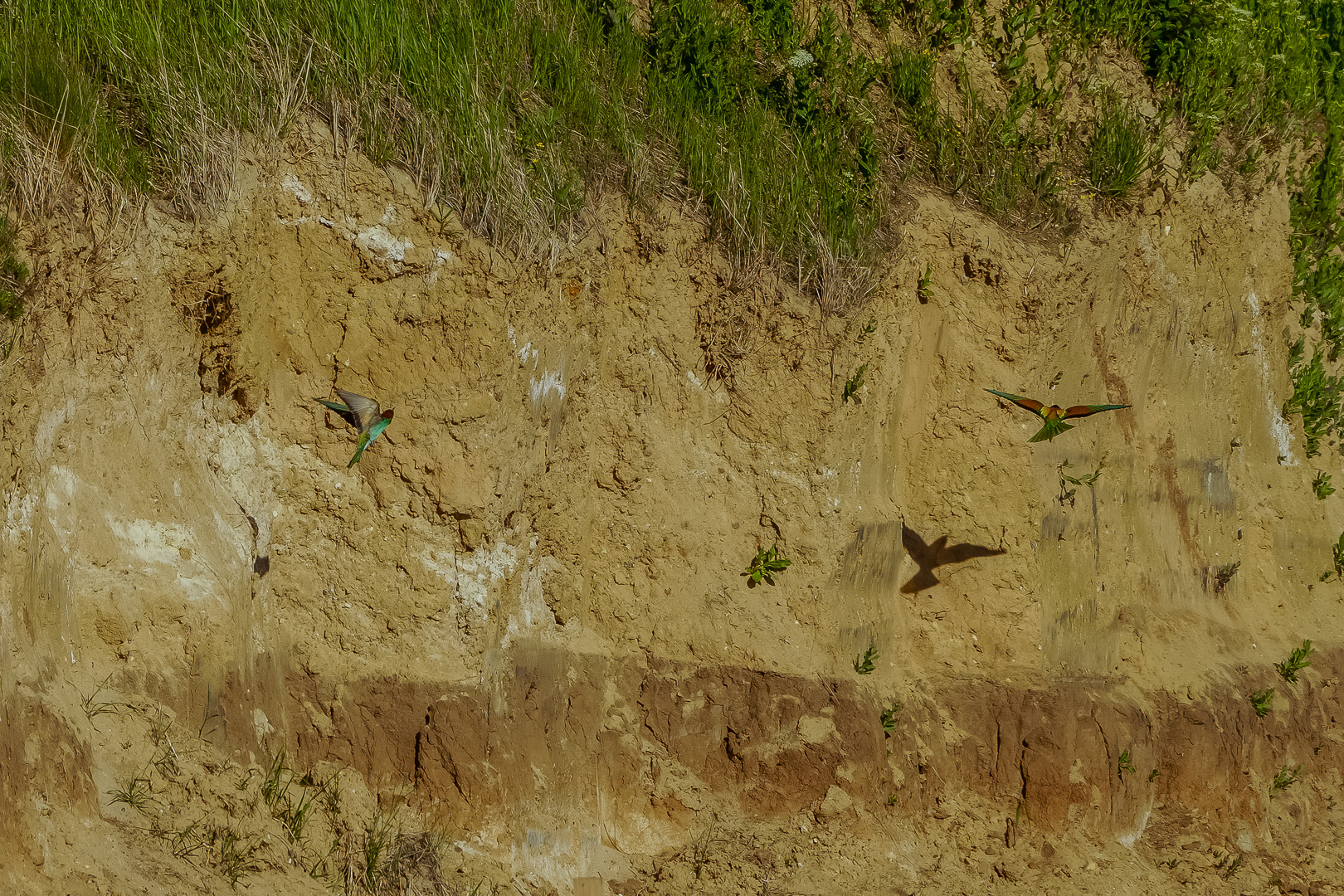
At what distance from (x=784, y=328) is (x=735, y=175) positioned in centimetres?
78

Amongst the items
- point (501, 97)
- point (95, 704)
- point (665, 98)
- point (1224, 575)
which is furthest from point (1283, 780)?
point (95, 704)

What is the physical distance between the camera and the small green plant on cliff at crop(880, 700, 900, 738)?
13.5 ft

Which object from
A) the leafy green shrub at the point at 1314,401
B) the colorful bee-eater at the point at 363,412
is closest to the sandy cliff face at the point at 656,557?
the colorful bee-eater at the point at 363,412

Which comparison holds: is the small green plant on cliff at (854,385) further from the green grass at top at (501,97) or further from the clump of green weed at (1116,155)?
the clump of green weed at (1116,155)

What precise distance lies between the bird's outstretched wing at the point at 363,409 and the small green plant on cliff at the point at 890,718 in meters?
2.84

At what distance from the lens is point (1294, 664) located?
15.5ft

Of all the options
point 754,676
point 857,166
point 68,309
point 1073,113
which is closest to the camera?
point 68,309

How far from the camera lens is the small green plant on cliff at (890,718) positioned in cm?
411

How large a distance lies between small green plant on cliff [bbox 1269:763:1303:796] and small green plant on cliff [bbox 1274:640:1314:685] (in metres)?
0.49

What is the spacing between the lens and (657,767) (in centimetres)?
385

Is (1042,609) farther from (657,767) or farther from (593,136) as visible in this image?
(593,136)

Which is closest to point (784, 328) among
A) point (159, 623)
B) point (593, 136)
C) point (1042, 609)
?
point (593, 136)

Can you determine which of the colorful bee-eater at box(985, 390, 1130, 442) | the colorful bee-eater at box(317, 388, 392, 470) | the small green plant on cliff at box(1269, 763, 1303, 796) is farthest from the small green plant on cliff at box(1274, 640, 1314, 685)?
the colorful bee-eater at box(317, 388, 392, 470)

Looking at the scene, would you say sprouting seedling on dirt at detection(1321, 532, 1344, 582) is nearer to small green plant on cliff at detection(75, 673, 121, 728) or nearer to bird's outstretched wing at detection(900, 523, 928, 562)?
bird's outstretched wing at detection(900, 523, 928, 562)
